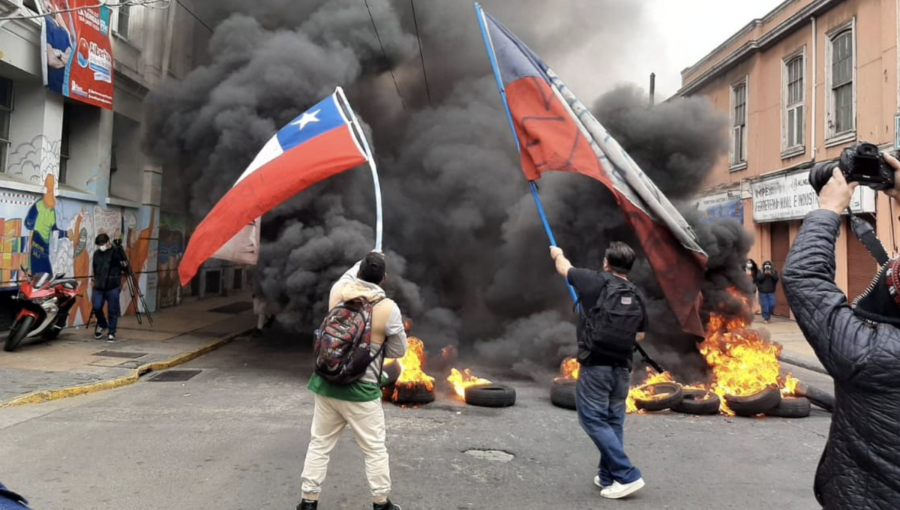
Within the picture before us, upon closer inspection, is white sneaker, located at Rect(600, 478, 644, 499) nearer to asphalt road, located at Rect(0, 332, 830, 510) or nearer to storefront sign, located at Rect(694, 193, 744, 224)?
asphalt road, located at Rect(0, 332, 830, 510)

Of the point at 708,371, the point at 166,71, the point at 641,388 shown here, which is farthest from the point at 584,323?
the point at 166,71

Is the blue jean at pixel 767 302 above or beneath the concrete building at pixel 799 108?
beneath

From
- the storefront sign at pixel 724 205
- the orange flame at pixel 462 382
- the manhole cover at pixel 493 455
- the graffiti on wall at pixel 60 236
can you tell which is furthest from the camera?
the storefront sign at pixel 724 205

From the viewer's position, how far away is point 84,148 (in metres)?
10.7

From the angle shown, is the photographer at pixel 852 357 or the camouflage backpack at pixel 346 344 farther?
the camouflage backpack at pixel 346 344

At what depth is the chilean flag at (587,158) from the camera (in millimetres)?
6012

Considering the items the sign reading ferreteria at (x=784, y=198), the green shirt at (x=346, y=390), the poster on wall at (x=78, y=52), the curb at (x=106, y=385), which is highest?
the poster on wall at (x=78, y=52)

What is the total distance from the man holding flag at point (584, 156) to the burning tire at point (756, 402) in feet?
2.97

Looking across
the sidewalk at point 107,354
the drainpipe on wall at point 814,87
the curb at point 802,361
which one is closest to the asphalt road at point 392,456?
the sidewalk at point 107,354

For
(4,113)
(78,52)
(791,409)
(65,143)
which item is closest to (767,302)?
(791,409)

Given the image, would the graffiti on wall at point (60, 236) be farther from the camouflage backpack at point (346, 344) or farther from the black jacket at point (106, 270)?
the camouflage backpack at point (346, 344)

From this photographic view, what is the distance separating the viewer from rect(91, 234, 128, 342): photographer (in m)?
8.88

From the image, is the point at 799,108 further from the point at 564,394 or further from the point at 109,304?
the point at 109,304

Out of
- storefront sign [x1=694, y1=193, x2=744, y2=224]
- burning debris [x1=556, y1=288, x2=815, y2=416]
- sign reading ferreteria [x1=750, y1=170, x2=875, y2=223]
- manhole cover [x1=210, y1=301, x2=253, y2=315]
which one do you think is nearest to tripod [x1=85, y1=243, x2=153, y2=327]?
manhole cover [x1=210, y1=301, x2=253, y2=315]
